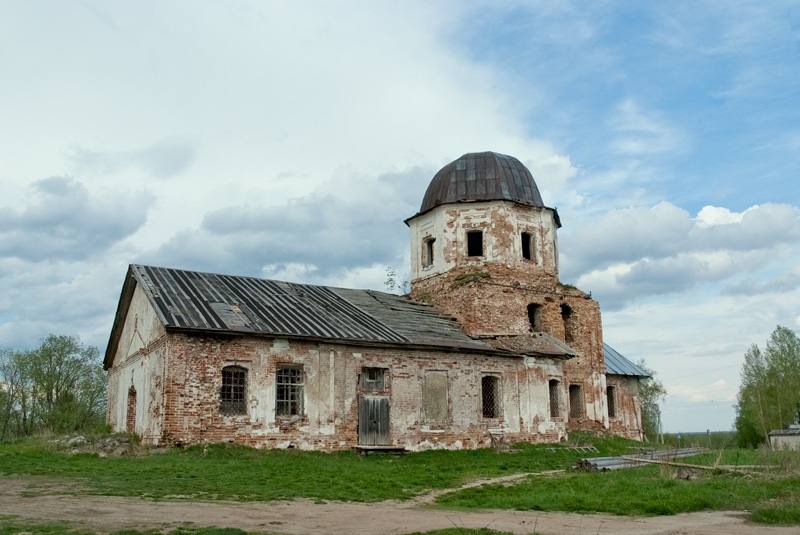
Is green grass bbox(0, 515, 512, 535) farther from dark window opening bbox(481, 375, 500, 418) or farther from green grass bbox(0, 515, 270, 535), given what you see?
dark window opening bbox(481, 375, 500, 418)

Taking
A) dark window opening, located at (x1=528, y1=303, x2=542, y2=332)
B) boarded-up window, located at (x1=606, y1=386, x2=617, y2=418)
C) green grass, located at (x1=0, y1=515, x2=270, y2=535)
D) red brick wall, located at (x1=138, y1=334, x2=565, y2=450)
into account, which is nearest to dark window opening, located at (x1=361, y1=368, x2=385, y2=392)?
red brick wall, located at (x1=138, y1=334, x2=565, y2=450)

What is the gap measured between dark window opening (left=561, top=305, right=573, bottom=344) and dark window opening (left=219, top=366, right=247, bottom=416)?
45.1 feet

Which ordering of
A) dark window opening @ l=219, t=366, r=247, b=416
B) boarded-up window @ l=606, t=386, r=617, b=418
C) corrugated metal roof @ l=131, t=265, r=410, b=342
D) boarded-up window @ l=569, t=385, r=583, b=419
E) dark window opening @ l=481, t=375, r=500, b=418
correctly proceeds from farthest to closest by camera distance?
boarded-up window @ l=606, t=386, r=617, b=418
boarded-up window @ l=569, t=385, r=583, b=419
dark window opening @ l=481, t=375, r=500, b=418
corrugated metal roof @ l=131, t=265, r=410, b=342
dark window opening @ l=219, t=366, r=247, b=416

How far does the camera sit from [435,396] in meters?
21.7

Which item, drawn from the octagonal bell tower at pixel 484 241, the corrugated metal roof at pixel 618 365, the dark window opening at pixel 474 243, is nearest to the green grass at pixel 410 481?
the octagonal bell tower at pixel 484 241

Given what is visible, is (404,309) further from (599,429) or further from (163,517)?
(163,517)

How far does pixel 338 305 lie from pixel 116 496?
1393 centimetres

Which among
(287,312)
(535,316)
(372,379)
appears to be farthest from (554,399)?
(287,312)

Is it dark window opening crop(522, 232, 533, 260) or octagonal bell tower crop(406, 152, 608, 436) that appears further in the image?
dark window opening crop(522, 232, 533, 260)

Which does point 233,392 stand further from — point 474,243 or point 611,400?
point 611,400

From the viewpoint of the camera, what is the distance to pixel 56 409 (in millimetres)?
34688

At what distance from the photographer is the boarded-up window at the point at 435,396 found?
2150cm

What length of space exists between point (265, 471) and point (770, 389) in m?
38.4

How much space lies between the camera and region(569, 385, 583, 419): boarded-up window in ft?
87.0
